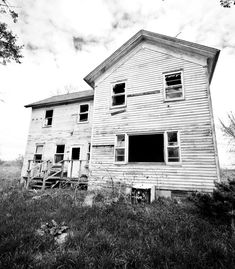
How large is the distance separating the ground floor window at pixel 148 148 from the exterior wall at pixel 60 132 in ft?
11.9

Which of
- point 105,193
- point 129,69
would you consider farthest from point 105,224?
point 129,69

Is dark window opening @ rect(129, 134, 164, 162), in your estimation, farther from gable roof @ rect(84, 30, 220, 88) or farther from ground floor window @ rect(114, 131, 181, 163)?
gable roof @ rect(84, 30, 220, 88)

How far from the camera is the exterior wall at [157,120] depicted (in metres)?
8.57

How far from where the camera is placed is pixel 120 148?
1042cm

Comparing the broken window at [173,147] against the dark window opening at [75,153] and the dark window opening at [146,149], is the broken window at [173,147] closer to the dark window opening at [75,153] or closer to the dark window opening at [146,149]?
the dark window opening at [146,149]

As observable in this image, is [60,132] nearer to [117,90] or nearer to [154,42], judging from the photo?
[117,90]

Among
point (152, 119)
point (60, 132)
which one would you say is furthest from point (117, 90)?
point (60, 132)

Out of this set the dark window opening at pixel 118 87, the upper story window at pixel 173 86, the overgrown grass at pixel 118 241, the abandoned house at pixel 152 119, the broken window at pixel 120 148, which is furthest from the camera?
the dark window opening at pixel 118 87

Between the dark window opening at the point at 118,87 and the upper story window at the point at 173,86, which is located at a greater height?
the dark window opening at the point at 118,87

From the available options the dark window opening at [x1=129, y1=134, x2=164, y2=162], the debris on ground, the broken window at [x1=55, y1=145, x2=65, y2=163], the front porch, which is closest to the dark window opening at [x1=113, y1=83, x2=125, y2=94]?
the dark window opening at [x1=129, y1=134, x2=164, y2=162]

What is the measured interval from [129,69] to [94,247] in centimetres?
1051

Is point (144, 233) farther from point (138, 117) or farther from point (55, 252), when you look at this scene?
point (138, 117)

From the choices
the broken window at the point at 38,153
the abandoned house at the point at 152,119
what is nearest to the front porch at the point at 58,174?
the abandoned house at the point at 152,119

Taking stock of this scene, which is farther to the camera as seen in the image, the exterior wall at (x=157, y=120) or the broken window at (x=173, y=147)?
the broken window at (x=173, y=147)
